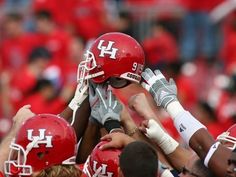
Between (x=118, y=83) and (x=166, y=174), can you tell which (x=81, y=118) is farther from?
(x=166, y=174)

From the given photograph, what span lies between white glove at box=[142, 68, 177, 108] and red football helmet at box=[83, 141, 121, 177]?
0.36m

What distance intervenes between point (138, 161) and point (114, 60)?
957 mm

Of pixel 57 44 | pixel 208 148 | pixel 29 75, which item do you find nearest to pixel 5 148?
pixel 208 148

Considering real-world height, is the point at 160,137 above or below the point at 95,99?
below

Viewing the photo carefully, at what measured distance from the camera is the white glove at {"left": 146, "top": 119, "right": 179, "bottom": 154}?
244 inches

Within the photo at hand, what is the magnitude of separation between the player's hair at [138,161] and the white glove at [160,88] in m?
0.55

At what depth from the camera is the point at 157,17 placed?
15.0 meters

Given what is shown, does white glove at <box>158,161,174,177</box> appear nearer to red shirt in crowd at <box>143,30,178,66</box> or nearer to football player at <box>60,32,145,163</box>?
football player at <box>60,32,145,163</box>

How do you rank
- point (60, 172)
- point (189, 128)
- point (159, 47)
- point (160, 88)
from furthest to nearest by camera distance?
point (159, 47), point (160, 88), point (189, 128), point (60, 172)

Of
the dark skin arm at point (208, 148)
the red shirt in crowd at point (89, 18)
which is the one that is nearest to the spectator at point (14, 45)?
the red shirt in crowd at point (89, 18)

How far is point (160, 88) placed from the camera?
20.1 feet

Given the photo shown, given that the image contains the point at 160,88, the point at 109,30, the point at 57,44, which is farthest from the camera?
the point at 109,30

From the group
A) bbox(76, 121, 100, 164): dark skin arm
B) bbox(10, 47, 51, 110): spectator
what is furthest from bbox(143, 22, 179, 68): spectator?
bbox(76, 121, 100, 164): dark skin arm

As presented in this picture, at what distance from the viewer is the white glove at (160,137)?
6.19 m
